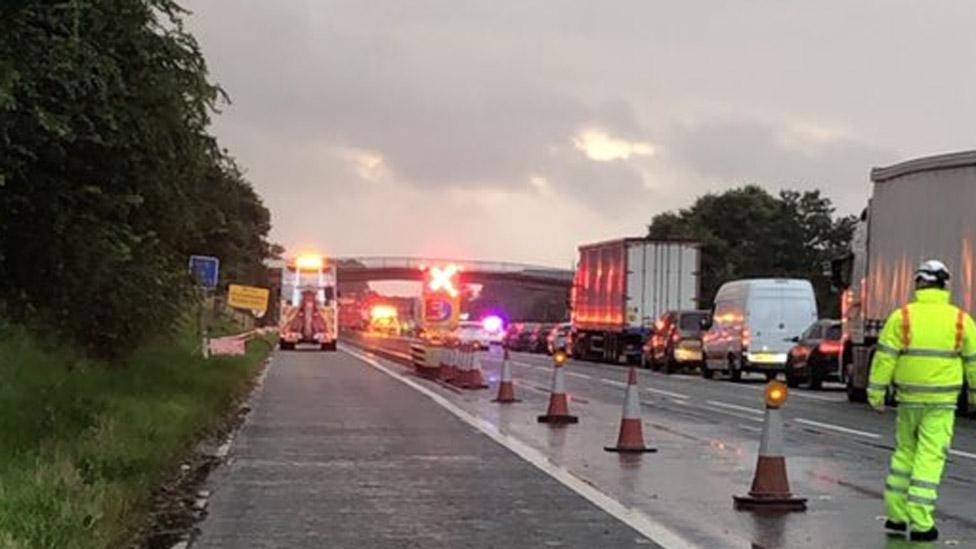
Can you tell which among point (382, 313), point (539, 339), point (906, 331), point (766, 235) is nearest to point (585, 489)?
point (906, 331)

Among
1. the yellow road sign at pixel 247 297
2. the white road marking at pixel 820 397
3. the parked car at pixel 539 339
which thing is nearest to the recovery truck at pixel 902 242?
the white road marking at pixel 820 397

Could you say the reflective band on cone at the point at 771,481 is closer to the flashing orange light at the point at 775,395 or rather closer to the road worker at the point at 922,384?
the flashing orange light at the point at 775,395

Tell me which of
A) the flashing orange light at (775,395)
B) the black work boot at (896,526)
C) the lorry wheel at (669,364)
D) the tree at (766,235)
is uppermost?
the tree at (766,235)

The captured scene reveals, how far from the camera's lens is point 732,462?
15312mm

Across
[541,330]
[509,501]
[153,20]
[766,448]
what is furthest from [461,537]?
[541,330]

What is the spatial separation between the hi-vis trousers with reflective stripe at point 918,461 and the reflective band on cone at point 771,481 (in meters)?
1.42

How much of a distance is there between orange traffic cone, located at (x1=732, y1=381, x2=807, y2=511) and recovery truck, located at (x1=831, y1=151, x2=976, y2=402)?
11.9 m

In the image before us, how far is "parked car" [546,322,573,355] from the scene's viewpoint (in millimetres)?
58316

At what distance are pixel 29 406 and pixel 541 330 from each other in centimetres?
5482

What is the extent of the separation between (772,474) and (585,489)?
5.61 feet

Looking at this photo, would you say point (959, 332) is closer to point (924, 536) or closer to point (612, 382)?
point (924, 536)

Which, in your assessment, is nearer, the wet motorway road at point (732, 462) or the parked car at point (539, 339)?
the wet motorway road at point (732, 462)

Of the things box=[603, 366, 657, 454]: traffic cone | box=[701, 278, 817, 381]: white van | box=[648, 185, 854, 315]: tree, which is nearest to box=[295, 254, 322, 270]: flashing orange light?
box=[701, 278, 817, 381]: white van

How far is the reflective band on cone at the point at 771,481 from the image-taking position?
38.0 feet
